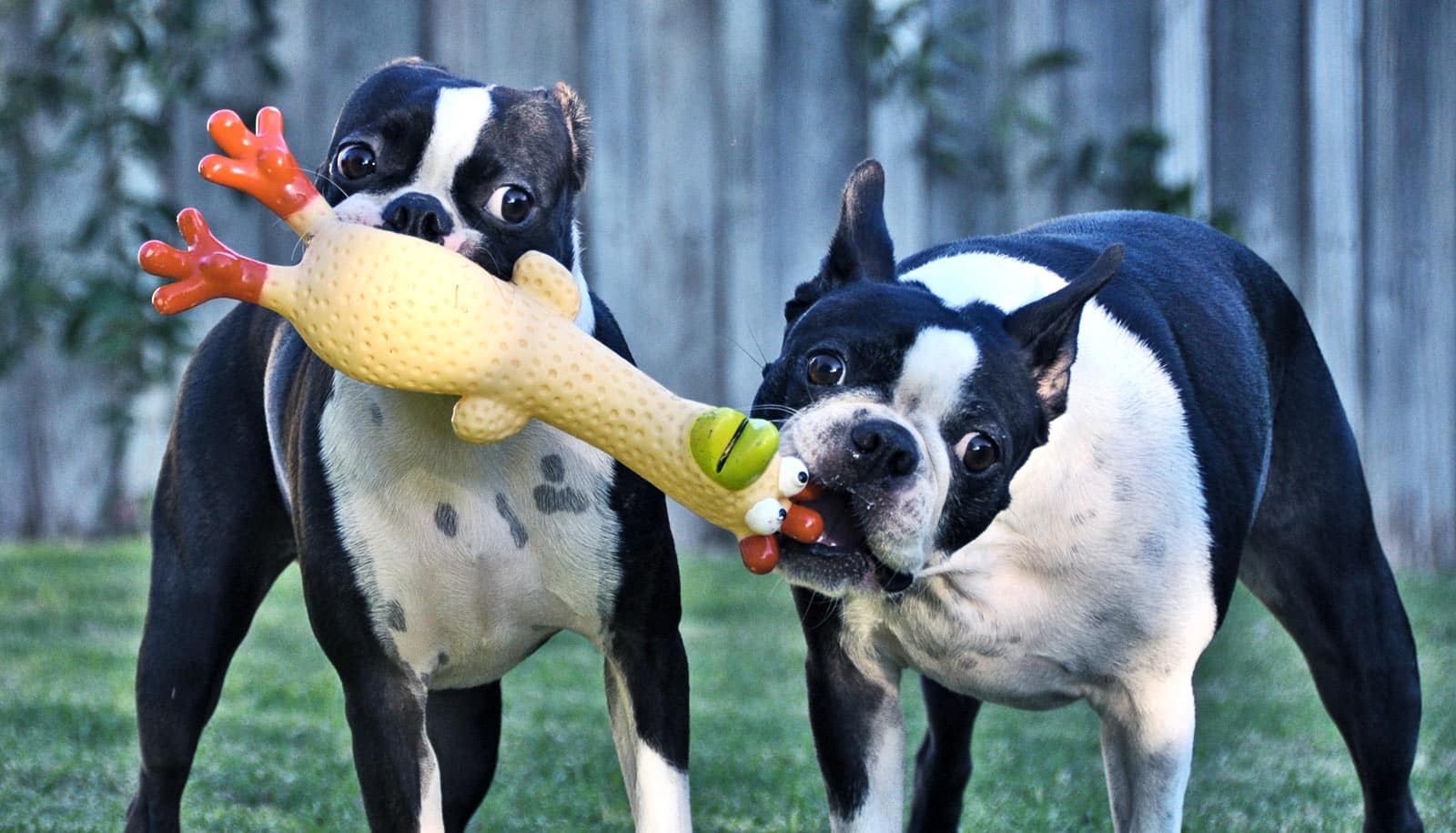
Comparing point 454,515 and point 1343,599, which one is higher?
point 454,515

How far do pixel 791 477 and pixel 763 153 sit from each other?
5323mm

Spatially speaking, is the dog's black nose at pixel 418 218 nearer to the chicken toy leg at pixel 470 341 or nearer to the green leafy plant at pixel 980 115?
the chicken toy leg at pixel 470 341

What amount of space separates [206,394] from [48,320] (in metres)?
4.63

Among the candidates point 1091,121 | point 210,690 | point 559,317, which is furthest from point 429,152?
point 1091,121

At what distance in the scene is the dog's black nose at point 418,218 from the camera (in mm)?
3033

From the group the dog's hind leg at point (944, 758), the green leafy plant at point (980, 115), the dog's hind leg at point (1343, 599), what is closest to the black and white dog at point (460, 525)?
the dog's hind leg at point (944, 758)

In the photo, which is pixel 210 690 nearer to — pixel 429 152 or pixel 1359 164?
pixel 429 152

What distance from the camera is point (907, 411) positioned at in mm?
3139

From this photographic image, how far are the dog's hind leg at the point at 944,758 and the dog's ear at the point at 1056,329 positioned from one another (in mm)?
1188

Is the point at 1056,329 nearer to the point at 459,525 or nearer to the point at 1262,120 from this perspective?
the point at 459,525

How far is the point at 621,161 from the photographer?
318 inches

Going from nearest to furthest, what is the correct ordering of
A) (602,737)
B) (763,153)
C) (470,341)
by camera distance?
(470,341), (602,737), (763,153)

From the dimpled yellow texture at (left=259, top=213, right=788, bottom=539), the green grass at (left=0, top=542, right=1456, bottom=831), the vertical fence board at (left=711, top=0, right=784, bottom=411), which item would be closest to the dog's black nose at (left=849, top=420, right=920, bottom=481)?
the dimpled yellow texture at (left=259, top=213, right=788, bottom=539)

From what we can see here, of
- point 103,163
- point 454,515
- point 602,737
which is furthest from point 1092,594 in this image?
point 103,163
